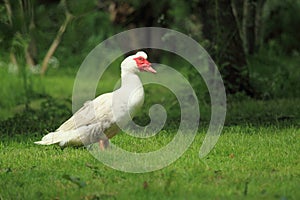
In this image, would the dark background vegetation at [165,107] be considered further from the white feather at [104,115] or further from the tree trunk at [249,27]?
the white feather at [104,115]

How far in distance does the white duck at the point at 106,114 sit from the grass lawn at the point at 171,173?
149 millimetres

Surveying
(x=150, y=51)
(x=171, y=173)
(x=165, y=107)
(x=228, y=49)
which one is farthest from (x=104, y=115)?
(x=150, y=51)

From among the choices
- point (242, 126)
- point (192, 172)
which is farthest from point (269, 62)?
point (192, 172)

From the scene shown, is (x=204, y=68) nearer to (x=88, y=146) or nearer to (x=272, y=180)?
(x=88, y=146)

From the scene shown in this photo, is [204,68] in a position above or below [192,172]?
below

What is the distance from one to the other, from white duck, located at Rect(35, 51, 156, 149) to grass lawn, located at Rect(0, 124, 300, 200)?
15 cm

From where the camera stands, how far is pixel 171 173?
6645mm

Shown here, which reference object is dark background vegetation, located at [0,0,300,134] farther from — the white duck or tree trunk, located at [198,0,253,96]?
the white duck

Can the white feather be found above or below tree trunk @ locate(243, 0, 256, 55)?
above

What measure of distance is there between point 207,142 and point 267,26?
16110mm

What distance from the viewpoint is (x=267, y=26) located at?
79.2 feet

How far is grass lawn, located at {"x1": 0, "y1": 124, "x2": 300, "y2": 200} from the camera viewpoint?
6.28 m

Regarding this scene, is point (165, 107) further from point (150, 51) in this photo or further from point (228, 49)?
point (150, 51)

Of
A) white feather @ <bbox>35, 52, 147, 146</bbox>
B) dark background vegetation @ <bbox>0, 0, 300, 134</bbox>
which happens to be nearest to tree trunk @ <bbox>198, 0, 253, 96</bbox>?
dark background vegetation @ <bbox>0, 0, 300, 134</bbox>
